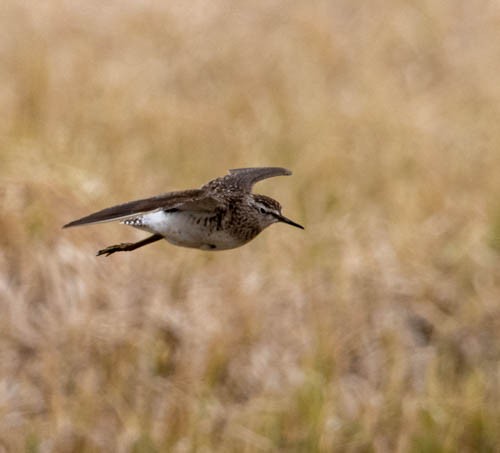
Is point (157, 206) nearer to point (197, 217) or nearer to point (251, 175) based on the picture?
point (197, 217)

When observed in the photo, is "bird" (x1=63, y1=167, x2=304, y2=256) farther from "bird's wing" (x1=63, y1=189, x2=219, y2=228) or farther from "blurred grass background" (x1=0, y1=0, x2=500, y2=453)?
"blurred grass background" (x1=0, y1=0, x2=500, y2=453)

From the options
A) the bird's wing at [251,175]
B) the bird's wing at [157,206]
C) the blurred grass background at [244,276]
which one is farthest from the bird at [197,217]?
the blurred grass background at [244,276]

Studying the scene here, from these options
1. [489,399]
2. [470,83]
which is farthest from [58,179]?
[470,83]

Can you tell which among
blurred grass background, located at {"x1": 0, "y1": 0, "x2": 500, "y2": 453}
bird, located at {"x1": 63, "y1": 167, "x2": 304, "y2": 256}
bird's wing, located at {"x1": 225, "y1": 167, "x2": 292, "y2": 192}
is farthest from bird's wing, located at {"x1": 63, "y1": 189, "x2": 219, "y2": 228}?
blurred grass background, located at {"x1": 0, "y1": 0, "x2": 500, "y2": 453}

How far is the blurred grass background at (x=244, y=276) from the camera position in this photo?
20.6 feet

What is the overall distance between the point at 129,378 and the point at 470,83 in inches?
181

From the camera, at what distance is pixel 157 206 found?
2.89 meters

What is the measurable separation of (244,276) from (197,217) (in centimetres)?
370

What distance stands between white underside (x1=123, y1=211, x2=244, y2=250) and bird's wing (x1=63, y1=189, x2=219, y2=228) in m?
0.03

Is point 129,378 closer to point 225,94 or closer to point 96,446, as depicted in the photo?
point 96,446

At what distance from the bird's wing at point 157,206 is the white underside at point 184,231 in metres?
0.03

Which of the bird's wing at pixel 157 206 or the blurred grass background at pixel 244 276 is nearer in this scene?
the bird's wing at pixel 157 206

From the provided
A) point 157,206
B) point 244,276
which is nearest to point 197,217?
point 157,206

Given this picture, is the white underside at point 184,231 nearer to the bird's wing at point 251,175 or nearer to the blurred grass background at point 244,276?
the bird's wing at point 251,175
